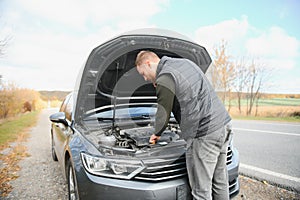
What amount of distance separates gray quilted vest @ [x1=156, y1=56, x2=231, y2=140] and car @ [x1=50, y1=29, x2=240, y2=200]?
1.04ft

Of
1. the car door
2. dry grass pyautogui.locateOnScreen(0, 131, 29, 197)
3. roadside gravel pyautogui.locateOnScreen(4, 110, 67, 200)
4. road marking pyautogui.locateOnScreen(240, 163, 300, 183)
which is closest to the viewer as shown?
the car door

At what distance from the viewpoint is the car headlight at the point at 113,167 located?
1.67 m

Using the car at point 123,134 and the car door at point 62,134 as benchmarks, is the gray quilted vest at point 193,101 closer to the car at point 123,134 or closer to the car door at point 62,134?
the car at point 123,134

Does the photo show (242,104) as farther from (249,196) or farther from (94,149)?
(94,149)

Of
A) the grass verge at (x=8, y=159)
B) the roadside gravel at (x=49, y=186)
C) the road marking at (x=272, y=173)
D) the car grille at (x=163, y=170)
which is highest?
the car grille at (x=163, y=170)

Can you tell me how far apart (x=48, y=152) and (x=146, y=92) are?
3.41 meters

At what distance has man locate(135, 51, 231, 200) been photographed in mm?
1691

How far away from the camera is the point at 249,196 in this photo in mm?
2502

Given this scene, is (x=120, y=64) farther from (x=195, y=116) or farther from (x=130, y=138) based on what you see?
(x=195, y=116)

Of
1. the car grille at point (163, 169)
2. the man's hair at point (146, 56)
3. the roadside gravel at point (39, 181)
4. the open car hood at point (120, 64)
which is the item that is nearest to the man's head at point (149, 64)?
the man's hair at point (146, 56)

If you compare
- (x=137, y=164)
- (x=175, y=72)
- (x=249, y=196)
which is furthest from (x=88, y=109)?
(x=249, y=196)

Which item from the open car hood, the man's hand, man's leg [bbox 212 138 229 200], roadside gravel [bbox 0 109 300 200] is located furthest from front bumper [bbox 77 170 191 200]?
roadside gravel [bbox 0 109 300 200]

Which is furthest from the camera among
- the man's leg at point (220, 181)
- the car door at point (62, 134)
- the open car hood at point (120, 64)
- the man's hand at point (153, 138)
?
the car door at point (62, 134)

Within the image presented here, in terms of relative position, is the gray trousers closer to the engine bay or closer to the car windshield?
the engine bay
